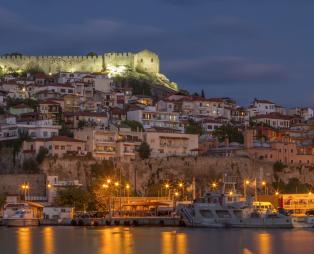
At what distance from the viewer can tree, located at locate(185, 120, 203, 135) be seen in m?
89.6

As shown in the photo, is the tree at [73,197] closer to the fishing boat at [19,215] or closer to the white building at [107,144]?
the fishing boat at [19,215]

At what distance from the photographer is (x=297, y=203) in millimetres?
69438

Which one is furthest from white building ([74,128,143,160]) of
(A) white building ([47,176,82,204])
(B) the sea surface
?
(B) the sea surface

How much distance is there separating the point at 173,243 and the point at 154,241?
1580mm

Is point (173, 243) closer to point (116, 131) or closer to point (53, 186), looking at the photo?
Result: point (53, 186)

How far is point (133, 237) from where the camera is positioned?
52.7m

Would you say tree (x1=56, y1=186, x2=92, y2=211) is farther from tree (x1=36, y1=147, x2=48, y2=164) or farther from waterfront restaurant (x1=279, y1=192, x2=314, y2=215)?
waterfront restaurant (x1=279, y1=192, x2=314, y2=215)

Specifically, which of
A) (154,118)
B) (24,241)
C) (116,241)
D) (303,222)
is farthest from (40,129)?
(116,241)

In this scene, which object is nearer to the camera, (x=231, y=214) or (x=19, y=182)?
(x=231, y=214)

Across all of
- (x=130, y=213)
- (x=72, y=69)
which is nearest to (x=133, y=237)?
(x=130, y=213)

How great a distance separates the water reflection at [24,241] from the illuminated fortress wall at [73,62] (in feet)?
175

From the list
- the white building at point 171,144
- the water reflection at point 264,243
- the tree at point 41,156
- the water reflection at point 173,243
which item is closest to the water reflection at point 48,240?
the water reflection at point 173,243

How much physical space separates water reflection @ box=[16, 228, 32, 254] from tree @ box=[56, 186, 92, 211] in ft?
29.0

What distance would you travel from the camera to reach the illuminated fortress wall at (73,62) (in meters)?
113
